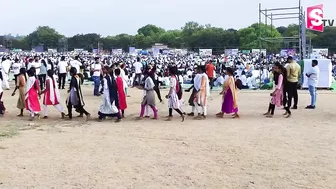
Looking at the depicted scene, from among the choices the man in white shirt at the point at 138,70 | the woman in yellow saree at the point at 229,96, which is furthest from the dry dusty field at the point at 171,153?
the man in white shirt at the point at 138,70

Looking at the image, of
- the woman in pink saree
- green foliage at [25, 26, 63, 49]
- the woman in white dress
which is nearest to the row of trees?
green foliage at [25, 26, 63, 49]

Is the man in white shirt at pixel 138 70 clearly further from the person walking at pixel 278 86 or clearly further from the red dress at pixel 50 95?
the person walking at pixel 278 86

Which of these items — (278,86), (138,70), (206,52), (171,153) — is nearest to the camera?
(171,153)

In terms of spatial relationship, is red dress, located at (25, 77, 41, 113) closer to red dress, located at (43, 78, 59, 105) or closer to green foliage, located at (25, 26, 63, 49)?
red dress, located at (43, 78, 59, 105)

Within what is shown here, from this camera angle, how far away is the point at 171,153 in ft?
22.1

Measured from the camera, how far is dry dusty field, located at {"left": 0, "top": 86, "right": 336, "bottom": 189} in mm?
5285

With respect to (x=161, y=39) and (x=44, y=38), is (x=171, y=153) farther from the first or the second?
(x=44, y=38)

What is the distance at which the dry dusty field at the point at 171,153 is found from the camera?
17.3 feet

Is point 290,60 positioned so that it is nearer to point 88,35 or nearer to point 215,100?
point 215,100

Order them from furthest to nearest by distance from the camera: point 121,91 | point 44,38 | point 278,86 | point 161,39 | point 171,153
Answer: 1. point 44,38
2. point 161,39
3. point 278,86
4. point 121,91
5. point 171,153

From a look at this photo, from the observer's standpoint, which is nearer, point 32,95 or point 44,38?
point 32,95

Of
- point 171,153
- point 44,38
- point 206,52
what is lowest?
point 171,153

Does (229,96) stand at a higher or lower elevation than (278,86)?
lower

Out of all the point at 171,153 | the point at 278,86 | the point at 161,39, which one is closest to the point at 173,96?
the point at 278,86
